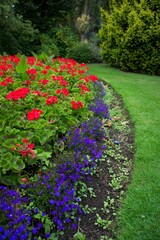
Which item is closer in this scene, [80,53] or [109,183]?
[109,183]

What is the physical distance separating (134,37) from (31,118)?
26.8ft

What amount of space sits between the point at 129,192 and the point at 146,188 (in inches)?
8.9

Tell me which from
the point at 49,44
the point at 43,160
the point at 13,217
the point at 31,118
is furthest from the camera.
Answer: the point at 49,44

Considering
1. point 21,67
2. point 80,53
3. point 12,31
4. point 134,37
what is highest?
point 134,37

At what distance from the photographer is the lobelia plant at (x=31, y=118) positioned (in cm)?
274

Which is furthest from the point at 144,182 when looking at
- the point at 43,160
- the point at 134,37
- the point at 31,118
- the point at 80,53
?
the point at 80,53

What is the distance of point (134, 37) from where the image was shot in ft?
34.0

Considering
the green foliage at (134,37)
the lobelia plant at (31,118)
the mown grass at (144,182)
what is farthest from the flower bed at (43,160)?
the green foliage at (134,37)

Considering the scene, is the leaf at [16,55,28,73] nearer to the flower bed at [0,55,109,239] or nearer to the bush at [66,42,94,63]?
the flower bed at [0,55,109,239]

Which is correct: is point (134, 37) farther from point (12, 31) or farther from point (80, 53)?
point (12, 31)

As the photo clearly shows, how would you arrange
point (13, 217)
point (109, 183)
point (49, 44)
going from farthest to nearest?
point (49, 44) < point (109, 183) < point (13, 217)

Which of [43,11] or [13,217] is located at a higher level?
[43,11]

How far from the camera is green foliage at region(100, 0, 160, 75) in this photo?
1015 cm

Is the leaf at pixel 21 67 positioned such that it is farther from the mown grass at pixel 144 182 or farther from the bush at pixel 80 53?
the bush at pixel 80 53
